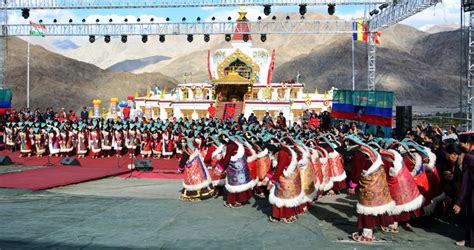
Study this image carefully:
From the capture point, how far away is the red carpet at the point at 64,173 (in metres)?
12.3

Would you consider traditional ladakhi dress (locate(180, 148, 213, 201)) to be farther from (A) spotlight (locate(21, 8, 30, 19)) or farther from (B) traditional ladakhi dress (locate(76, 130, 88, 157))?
(A) spotlight (locate(21, 8, 30, 19))

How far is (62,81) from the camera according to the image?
7700cm

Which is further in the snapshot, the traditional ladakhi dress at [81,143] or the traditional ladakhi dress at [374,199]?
the traditional ladakhi dress at [81,143]

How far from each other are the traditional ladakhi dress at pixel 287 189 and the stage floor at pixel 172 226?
0.27 metres

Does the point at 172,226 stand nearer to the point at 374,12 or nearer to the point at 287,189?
the point at 287,189

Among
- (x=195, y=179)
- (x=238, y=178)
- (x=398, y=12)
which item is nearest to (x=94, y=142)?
(x=195, y=179)

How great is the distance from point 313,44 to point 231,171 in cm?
11808

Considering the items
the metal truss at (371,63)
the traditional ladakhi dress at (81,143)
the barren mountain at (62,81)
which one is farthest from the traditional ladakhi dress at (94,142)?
the barren mountain at (62,81)

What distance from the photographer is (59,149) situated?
18.8 m

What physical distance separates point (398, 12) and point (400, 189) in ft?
54.7

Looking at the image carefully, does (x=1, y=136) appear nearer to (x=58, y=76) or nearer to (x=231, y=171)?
(x=231, y=171)

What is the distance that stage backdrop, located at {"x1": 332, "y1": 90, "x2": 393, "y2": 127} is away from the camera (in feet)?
47.1

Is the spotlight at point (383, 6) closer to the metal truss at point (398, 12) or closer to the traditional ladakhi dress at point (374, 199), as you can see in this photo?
the metal truss at point (398, 12)

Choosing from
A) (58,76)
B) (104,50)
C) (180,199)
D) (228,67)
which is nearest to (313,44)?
(58,76)
